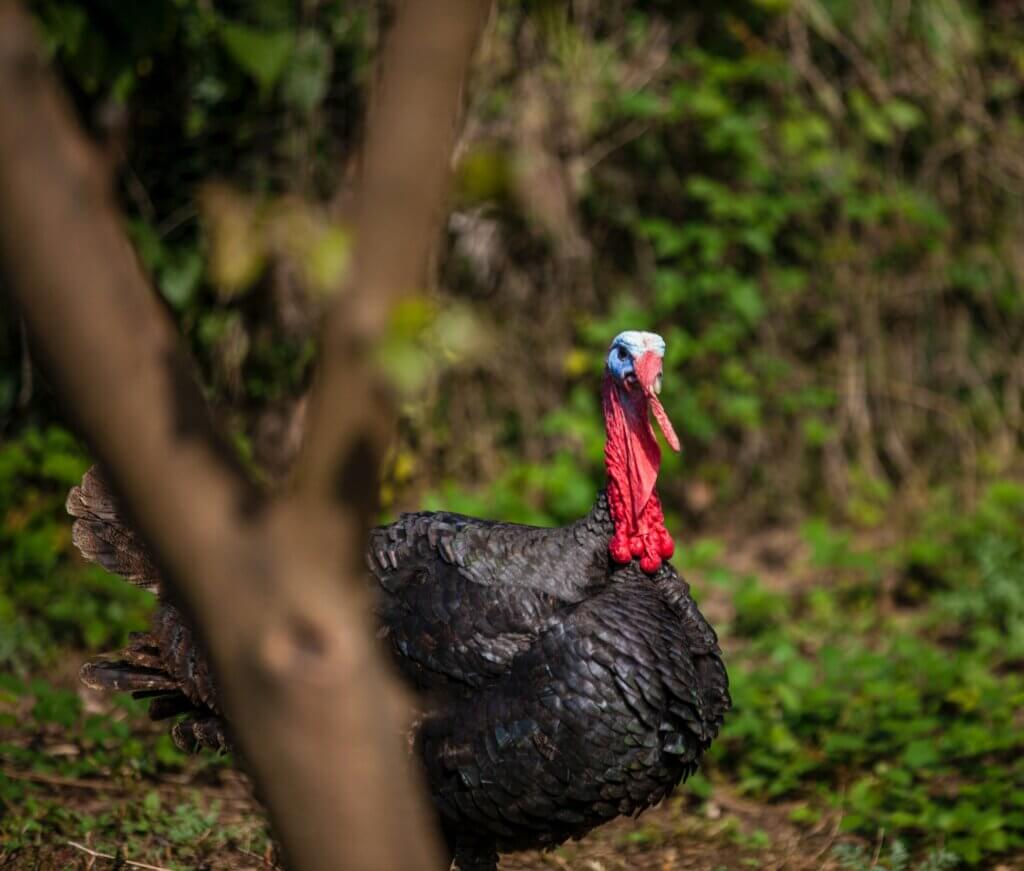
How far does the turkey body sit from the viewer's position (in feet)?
9.67

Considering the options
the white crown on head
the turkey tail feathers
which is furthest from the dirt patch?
the white crown on head

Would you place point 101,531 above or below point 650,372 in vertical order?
below

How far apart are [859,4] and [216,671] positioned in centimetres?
649

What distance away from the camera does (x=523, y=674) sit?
9.93 ft

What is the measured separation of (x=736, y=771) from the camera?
4.62 meters

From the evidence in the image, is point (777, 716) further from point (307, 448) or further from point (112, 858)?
point (307, 448)

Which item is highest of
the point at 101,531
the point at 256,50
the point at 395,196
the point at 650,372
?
the point at 395,196

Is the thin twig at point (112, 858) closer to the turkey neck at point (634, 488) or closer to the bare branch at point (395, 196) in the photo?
the turkey neck at point (634, 488)

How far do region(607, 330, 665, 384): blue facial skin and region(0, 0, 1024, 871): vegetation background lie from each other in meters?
2.32

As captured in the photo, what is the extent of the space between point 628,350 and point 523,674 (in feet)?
2.98

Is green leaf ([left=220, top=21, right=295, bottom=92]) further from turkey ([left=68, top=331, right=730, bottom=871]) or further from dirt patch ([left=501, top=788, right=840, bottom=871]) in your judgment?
dirt patch ([left=501, top=788, right=840, bottom=871])

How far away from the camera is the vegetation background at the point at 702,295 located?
5.98m

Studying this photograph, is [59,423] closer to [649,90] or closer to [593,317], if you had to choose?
[593,317]

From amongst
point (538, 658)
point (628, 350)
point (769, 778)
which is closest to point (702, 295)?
point (769, 778)
